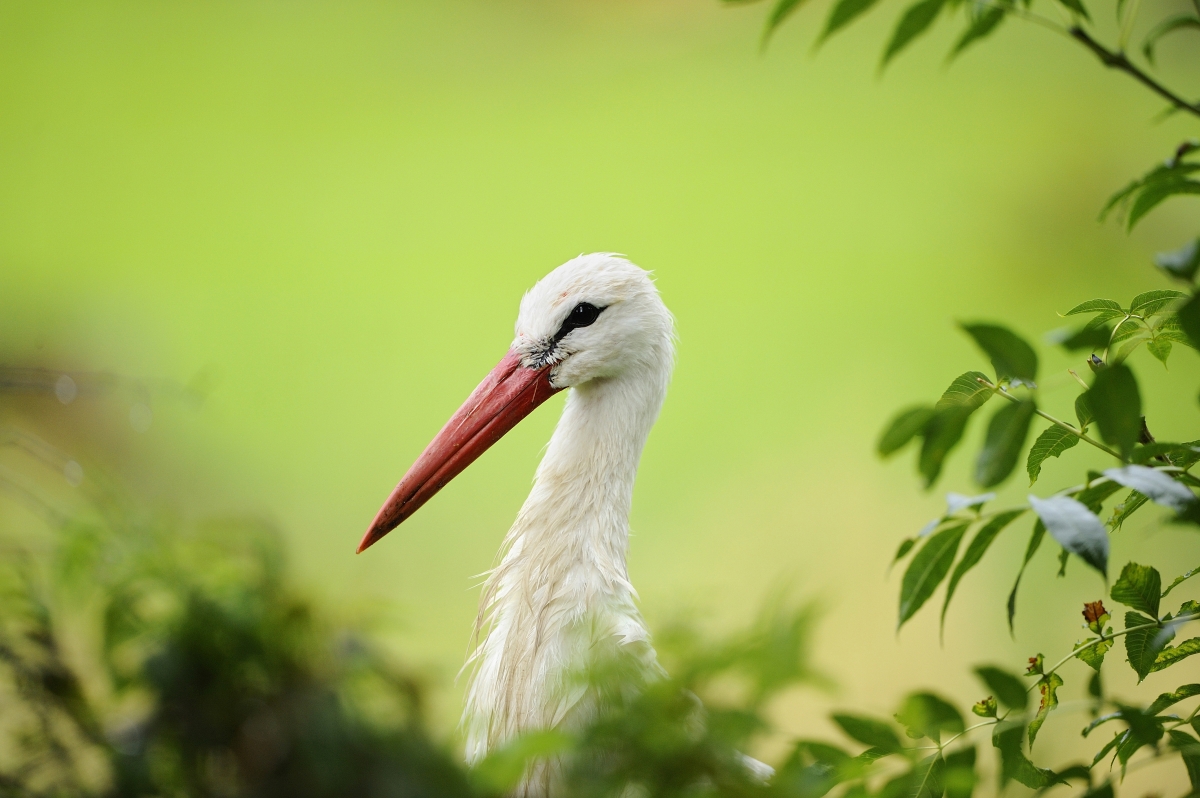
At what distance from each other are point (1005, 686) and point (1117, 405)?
0.36 feet

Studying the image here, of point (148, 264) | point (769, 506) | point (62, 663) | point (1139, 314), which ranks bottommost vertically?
point (769, 506)

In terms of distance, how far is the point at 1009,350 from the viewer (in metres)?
0.32

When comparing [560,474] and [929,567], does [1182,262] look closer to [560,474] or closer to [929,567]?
[929,567]

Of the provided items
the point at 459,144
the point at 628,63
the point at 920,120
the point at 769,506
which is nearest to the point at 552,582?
the point at 769,506

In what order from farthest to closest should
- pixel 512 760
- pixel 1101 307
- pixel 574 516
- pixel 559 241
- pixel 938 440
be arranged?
pixel 559 241 < pixel 574 516 < pixel 1101 307 < pixel 938 440 < pixel 512 760

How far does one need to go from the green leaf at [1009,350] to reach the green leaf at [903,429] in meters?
0.04

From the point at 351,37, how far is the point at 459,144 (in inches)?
21.5

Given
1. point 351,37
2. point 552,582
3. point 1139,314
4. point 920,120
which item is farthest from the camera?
point 920,120

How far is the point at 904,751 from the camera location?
320mm

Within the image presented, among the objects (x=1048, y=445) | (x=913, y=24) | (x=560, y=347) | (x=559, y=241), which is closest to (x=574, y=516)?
(x=560, y=347)

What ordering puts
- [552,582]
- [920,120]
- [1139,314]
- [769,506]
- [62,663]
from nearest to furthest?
[62,663]
[1139,314]
[552,582]
[769,506]
[920,120]

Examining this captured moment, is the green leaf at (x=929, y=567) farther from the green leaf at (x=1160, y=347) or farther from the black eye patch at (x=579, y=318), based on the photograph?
the black eye patch at (x=579, y=318)

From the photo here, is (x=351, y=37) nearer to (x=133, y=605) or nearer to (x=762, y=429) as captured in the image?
(x=762, y=429)

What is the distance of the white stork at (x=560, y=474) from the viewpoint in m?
0.82
